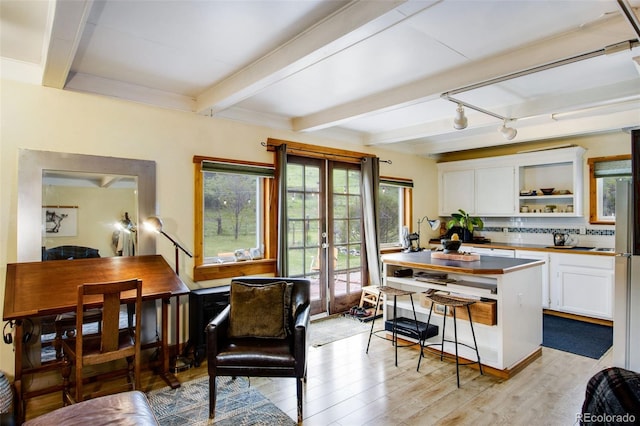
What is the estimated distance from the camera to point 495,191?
226 inches

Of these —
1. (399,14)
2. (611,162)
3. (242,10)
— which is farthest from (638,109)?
(242,10)

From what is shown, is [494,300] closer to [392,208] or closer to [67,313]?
[392,208]

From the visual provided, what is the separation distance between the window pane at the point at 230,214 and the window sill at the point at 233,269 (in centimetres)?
12

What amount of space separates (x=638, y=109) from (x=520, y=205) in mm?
1989

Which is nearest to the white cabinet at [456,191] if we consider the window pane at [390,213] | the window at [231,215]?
the window pane at [390,213]

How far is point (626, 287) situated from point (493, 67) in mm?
1763

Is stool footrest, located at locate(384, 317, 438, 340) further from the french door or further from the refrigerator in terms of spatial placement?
the refrigerator

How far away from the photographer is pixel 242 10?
2.02 meters

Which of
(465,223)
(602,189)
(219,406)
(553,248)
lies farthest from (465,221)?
(219,406)

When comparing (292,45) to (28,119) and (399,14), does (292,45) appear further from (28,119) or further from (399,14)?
(28,119)

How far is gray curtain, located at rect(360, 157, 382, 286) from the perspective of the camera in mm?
5164

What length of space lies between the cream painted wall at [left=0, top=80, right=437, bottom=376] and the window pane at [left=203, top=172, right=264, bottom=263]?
23 centimetres

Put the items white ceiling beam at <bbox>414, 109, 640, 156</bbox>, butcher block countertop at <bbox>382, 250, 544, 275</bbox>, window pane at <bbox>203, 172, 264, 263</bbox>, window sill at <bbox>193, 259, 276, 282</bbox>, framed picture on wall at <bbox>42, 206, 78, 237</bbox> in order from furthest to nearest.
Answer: white ceiling beam at <bbox>414, 109, 640, 156</bbox>
window pane at <bbox>203, 172, 264, 263</bbox>
window sill at <bbox>193, 259, 276, 282</bbox>
butcher block countertop at <bbox>382, 250, 544, 275</bbox>
framed picture on wall at <bbox>42, 206, 78, 237</bbox>

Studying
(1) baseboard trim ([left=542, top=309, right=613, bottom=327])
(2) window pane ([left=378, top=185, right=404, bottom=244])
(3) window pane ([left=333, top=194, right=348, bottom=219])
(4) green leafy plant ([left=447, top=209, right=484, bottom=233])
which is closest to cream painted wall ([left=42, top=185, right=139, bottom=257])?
(3) window pane ([left=333, top=194, right=348, bottom=219])
